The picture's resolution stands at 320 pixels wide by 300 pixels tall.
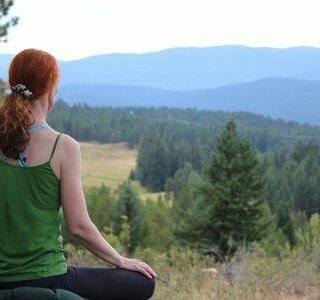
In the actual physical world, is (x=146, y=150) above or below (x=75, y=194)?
below

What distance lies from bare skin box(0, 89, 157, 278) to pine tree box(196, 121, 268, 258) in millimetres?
25275

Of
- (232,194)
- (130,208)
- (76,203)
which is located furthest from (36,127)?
(130,208)

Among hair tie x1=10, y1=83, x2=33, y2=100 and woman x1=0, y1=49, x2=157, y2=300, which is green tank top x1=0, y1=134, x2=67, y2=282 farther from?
hair tie x1=10, y1=83, x2=33, y2=100

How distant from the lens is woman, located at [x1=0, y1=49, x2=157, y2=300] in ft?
8.46

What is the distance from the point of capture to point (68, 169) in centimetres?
259

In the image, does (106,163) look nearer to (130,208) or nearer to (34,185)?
(130,208)

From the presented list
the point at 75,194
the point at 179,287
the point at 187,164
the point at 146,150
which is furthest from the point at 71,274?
the point at 146,150

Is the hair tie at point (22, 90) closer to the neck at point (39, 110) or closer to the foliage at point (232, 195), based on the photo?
the neck at point (39, 110)

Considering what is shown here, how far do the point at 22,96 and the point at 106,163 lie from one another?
11893 centimetres

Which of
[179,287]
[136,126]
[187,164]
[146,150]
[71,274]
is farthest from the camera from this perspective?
[136,126]

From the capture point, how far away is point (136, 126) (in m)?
141

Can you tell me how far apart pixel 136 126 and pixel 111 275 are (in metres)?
139

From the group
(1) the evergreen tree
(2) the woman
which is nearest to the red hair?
(2) the woman

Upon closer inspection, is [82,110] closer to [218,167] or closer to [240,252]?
[218,167]
